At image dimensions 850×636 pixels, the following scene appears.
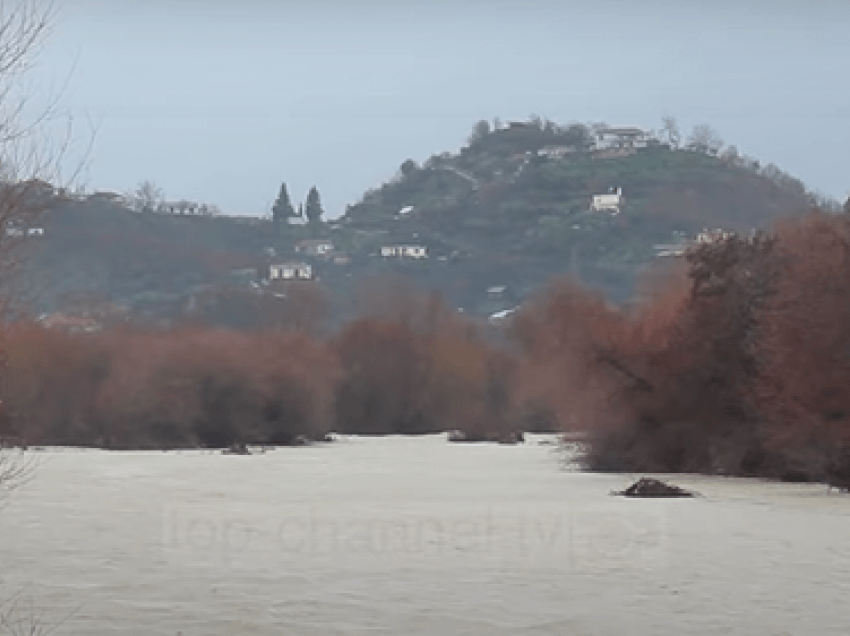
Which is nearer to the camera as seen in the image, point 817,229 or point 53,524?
point 53,524

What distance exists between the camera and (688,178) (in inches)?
5418

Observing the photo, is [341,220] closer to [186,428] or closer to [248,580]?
[186,428]

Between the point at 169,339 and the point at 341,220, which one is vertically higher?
the point at 341,220

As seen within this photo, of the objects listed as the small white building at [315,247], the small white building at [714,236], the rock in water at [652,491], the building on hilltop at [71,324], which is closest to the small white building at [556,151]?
the small white building at [315,247]

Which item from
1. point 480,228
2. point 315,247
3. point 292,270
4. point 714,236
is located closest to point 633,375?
point 714,236

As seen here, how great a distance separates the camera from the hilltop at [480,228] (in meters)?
114

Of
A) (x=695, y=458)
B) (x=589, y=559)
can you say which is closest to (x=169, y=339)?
(x=695, y=458)

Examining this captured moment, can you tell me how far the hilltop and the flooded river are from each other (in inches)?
2740

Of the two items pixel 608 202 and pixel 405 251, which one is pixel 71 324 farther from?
pixel 405 251

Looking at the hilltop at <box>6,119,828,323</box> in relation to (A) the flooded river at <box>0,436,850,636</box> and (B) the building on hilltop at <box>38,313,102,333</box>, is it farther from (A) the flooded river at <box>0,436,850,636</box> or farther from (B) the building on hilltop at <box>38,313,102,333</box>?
(A) the flooded river at <box>0,436,850,636</box>

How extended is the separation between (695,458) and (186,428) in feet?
92.8

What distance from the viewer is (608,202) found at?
134875mm

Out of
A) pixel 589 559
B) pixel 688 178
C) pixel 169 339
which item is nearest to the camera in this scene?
pixel 589 559

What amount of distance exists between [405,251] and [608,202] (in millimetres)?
19753
